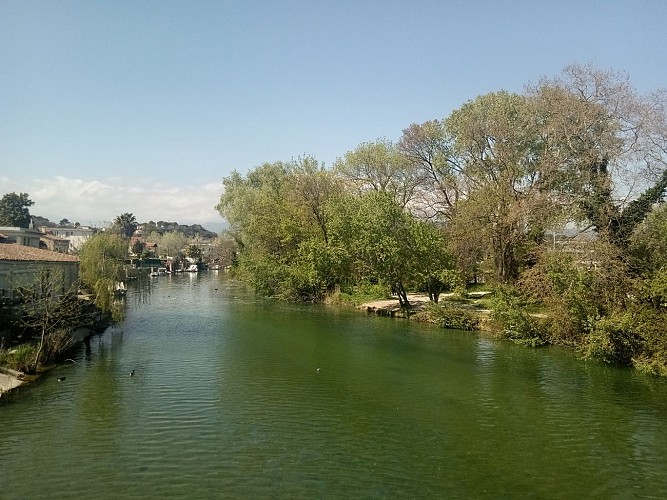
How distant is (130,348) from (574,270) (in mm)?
23408

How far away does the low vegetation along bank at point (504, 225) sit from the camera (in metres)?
26.9

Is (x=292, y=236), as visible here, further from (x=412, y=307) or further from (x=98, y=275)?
(x=98, y=275)

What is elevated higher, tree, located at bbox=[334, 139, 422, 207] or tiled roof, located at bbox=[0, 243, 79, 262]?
tree, located at bbox=[334, 139, 422, 207]

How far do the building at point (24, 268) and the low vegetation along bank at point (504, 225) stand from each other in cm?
2292

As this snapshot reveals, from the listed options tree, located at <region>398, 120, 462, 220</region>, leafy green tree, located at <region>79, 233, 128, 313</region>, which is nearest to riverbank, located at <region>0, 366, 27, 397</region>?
leafy green tree, located at <region>79, 233, 128, 313</region>

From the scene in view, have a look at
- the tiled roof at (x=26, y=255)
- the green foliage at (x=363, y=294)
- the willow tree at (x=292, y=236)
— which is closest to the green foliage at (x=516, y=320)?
the green foliage at (x=363, y=294)

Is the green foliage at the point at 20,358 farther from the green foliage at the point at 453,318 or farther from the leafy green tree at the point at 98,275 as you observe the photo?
the green foliage at the point at 453,318

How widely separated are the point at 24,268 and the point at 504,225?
97.7ft

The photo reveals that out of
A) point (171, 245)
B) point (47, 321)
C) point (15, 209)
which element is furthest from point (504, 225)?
point (171, 245)

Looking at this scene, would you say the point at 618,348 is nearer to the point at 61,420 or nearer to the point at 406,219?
the point at 406,219

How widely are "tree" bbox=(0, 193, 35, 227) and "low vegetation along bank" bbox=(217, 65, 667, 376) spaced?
55.0 metres

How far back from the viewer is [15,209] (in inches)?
3939

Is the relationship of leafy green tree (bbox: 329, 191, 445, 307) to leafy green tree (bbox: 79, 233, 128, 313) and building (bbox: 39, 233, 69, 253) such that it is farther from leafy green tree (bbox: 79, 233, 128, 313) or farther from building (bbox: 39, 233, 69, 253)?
building (bbox: 39, 233, 69, 253)

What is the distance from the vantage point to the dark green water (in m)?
12.6
